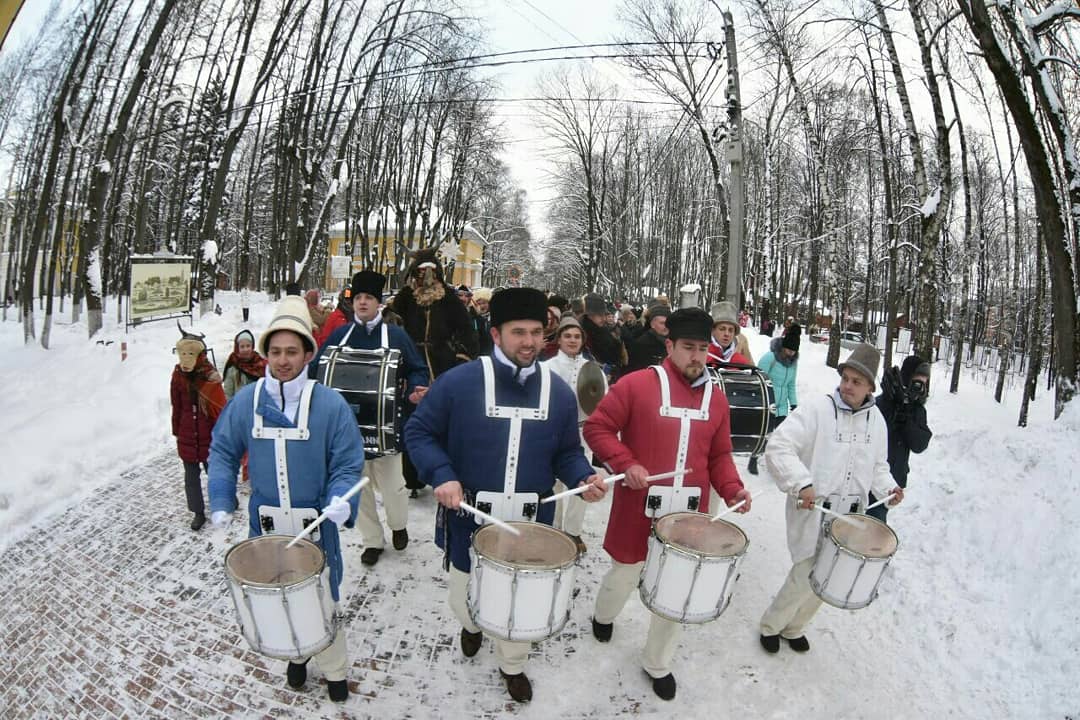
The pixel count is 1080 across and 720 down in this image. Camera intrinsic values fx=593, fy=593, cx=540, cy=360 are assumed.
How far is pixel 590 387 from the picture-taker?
5.21 m

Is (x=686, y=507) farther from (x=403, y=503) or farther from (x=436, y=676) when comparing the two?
(x=403, y=503)

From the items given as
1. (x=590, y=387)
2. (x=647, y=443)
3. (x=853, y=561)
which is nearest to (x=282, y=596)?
(x=647, y=443)

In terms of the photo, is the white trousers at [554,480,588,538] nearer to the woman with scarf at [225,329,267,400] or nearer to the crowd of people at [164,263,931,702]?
the crowd of people at [164,263,931,702]

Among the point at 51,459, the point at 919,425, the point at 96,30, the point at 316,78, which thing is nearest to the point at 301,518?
the point at 919,425

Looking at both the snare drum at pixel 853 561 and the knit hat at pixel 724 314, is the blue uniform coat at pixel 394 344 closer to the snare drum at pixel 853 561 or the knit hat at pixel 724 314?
the knit hat at pixel 724 314

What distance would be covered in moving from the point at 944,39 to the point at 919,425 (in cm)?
1078

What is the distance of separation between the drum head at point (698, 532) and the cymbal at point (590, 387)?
2.08 m

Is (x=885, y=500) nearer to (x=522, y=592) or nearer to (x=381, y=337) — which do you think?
(x=522, y=592)

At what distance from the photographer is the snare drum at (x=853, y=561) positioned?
3.12 metres

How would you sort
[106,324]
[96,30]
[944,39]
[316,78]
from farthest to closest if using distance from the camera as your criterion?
[316,78] → [106,324] → [96,30] → [944,39]

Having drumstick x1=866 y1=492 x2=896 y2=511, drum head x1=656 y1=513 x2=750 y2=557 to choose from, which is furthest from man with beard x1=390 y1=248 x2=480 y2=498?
drumstick x1=866 y1=492 x2=896 y2=511

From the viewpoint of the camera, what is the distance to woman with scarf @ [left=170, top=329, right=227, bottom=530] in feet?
17.0

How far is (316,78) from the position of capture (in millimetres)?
19547

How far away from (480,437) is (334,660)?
1397mm
